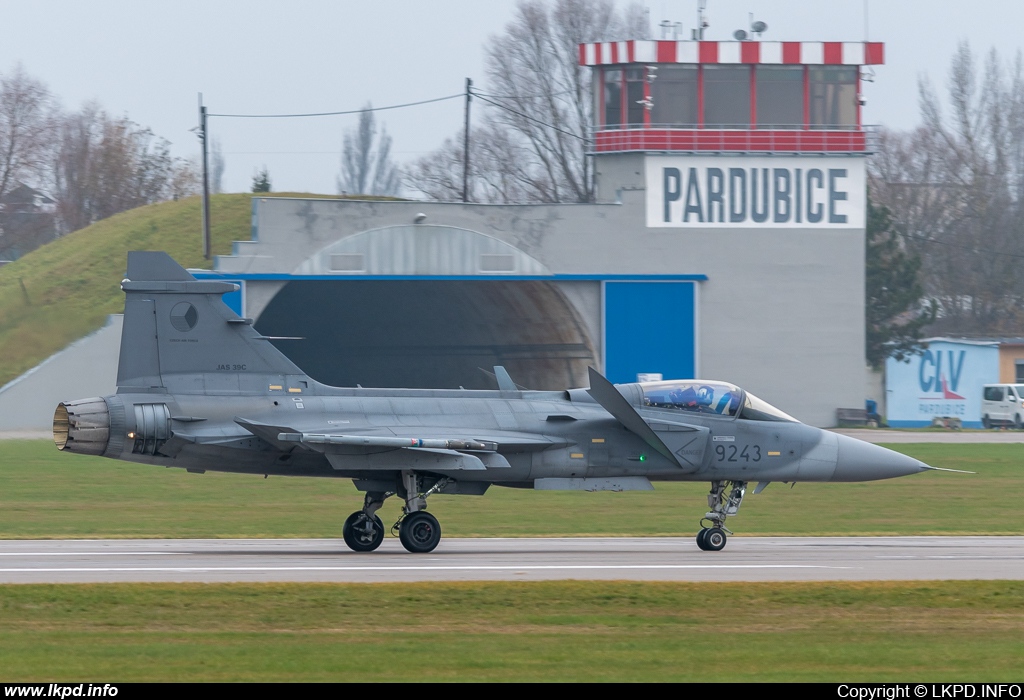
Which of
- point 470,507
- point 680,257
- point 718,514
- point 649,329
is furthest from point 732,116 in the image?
point 718,514

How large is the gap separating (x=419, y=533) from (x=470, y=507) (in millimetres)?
8817

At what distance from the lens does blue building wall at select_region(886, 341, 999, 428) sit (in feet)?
209

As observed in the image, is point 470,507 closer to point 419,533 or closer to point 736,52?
point 419,533

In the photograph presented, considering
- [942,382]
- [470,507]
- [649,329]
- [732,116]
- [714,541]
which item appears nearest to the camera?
[714,541]

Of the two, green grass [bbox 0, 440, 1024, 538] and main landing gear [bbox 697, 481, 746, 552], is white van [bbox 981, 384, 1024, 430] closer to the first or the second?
green grass [bbox 0, 440, 1024, 538]

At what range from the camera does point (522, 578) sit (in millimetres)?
15016

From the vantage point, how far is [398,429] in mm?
18406

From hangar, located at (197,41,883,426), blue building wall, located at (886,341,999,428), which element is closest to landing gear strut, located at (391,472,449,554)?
hangar, located at (197,41,883,426)

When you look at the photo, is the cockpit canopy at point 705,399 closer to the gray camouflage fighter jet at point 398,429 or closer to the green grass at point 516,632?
the gray camouflage fighter jet at point 398,429

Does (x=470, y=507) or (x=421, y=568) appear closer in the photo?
(x=421, y=568)

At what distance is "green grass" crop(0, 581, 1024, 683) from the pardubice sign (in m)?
36.1

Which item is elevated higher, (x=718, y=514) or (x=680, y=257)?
(x=680, y=257)

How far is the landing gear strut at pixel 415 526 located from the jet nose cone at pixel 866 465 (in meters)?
6.19

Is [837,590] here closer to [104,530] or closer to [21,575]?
[21,575]
